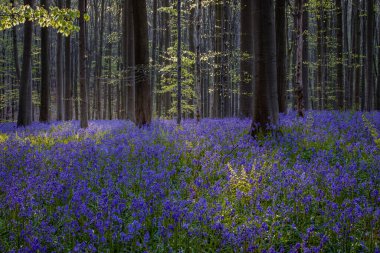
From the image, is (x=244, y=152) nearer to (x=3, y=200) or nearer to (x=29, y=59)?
(x=3, y=200)

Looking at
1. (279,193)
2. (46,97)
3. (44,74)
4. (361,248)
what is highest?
(44,74)

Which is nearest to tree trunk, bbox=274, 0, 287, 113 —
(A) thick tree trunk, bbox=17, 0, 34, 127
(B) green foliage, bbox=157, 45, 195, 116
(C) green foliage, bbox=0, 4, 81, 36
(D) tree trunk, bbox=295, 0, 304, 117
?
(D) tree trunk, bbox=295, 0, 304, 117

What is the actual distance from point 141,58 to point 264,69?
6159mm

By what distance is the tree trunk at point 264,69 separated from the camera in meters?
9.12

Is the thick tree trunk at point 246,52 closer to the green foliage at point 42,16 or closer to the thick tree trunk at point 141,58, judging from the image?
the thick tree trunk at point 141,58

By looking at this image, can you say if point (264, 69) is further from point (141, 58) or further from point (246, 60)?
point (141, 58)

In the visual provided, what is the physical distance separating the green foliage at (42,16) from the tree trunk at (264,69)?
4.71m

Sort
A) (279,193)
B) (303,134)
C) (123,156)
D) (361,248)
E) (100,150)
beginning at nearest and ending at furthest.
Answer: (361,248) < (279,193) < (123,156) < (100,150) < (303,134)

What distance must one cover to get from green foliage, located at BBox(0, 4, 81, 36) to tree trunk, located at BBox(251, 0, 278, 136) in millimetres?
4710

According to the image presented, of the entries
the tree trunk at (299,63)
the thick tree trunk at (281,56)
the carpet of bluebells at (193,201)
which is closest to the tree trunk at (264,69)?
the carpet of bluebells at (193,201)

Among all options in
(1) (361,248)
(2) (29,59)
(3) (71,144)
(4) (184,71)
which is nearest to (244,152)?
(1) (361,248)

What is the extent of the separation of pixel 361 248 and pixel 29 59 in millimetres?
16776

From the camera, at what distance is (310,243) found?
12.3 feet

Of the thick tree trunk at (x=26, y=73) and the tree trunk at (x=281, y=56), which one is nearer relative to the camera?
the tree trunk at (x=281, y=56)
